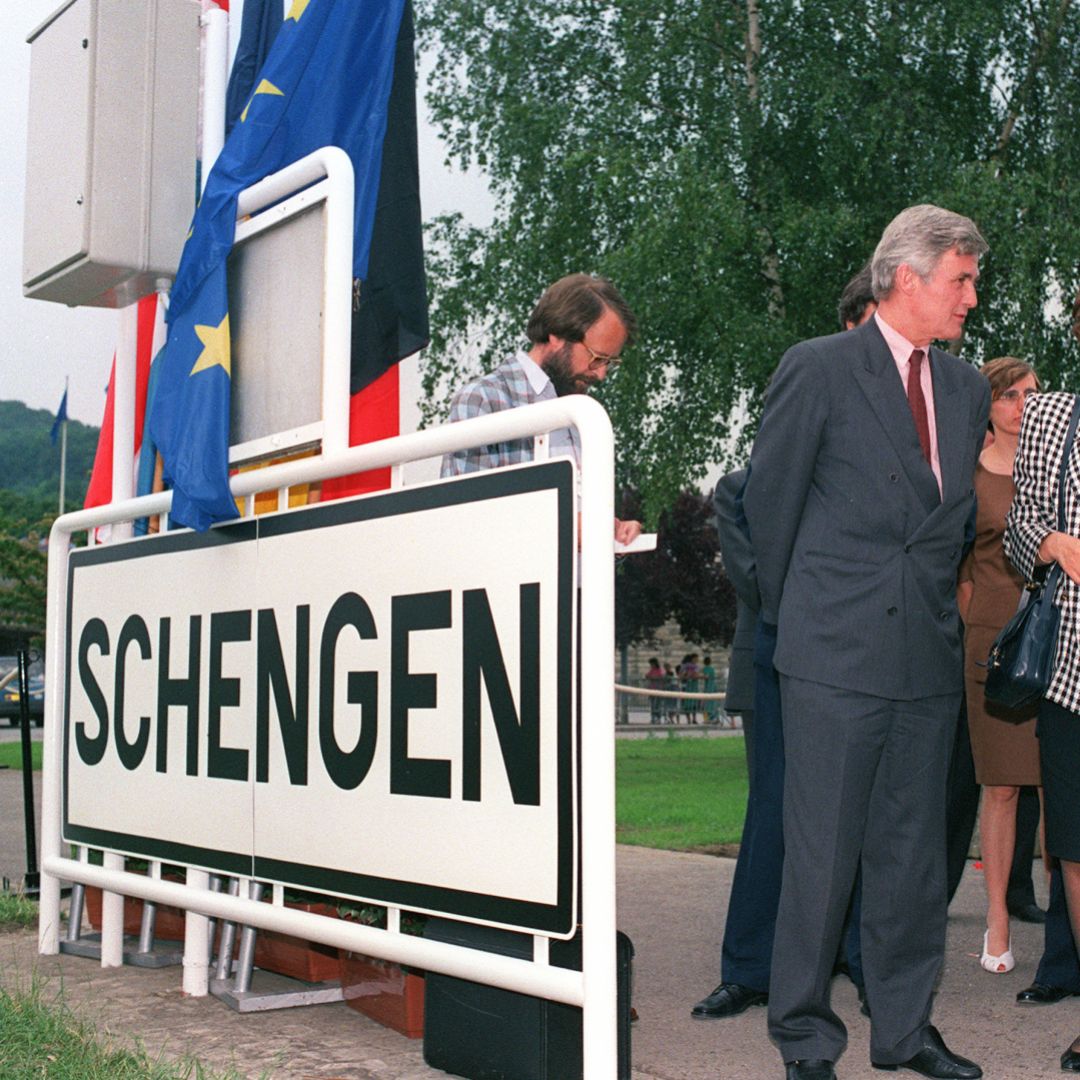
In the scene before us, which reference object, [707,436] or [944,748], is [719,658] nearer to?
[707,436]

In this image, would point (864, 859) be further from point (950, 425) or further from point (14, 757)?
point (14, 757)

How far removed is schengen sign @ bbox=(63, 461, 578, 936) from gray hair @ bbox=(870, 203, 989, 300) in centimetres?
121

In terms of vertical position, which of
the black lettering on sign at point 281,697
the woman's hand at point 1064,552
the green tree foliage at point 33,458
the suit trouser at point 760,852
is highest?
the green tree foliage at point 33,458

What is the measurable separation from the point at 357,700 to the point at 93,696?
165 cm

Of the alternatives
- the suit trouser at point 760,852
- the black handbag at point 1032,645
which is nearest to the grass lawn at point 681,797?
the suit trouser at point 760,852

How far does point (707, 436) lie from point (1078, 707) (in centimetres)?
1468

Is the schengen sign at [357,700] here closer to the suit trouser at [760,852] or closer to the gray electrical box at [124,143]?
the gray electrical box at [124,143]

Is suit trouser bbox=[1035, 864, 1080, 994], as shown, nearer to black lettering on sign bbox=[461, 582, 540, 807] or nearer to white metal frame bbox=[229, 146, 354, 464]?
black lettering on sign bbox=[461, 582, 540, 807]

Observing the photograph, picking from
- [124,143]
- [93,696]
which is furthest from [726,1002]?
[124,143]

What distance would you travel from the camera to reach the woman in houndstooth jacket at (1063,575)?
3615mm

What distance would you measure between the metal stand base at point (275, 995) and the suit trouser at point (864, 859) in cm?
142

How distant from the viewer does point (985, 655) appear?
4.66 meters

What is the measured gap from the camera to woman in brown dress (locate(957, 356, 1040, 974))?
15.1 ft

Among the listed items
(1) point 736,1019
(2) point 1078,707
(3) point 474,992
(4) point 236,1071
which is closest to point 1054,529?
(2) point 1078,707
